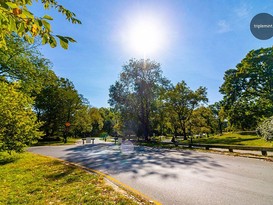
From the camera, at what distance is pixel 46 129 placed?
Result: 50156 millimetres

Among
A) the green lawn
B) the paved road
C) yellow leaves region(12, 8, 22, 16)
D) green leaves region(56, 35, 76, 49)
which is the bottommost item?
the paved road

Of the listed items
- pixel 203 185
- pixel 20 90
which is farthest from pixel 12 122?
pixel 203 185

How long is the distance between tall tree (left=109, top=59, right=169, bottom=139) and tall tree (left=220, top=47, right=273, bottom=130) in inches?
462

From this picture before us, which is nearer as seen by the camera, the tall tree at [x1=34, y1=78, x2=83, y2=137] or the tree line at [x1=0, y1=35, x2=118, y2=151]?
the tree line at [x1=0, y1=35, x2=118, y2=151]

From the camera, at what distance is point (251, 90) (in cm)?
2908

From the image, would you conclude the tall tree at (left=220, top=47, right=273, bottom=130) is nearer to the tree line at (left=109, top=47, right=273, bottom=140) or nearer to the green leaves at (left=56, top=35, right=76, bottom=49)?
the tree line at (left=109, top=47, right=273, bottom=140)

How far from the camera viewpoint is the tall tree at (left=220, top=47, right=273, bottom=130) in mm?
26719

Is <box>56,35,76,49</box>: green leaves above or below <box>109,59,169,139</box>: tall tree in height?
below

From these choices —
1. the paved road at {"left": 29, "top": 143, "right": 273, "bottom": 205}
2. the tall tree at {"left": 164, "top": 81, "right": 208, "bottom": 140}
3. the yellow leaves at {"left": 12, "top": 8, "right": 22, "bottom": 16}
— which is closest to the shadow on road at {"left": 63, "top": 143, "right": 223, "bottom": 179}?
the paved road at {"left": 29, "top": 143, "right": 273, "bottom": 205}

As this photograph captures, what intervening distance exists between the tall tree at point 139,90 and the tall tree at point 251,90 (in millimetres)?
11736

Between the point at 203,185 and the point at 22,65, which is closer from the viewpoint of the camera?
the point at 203,185

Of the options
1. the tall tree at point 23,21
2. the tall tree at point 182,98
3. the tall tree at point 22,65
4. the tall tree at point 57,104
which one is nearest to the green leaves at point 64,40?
the tall tree at point 23,21

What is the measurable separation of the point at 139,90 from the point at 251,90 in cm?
1799

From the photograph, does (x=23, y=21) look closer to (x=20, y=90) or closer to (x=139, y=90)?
(x=20, y=90)
